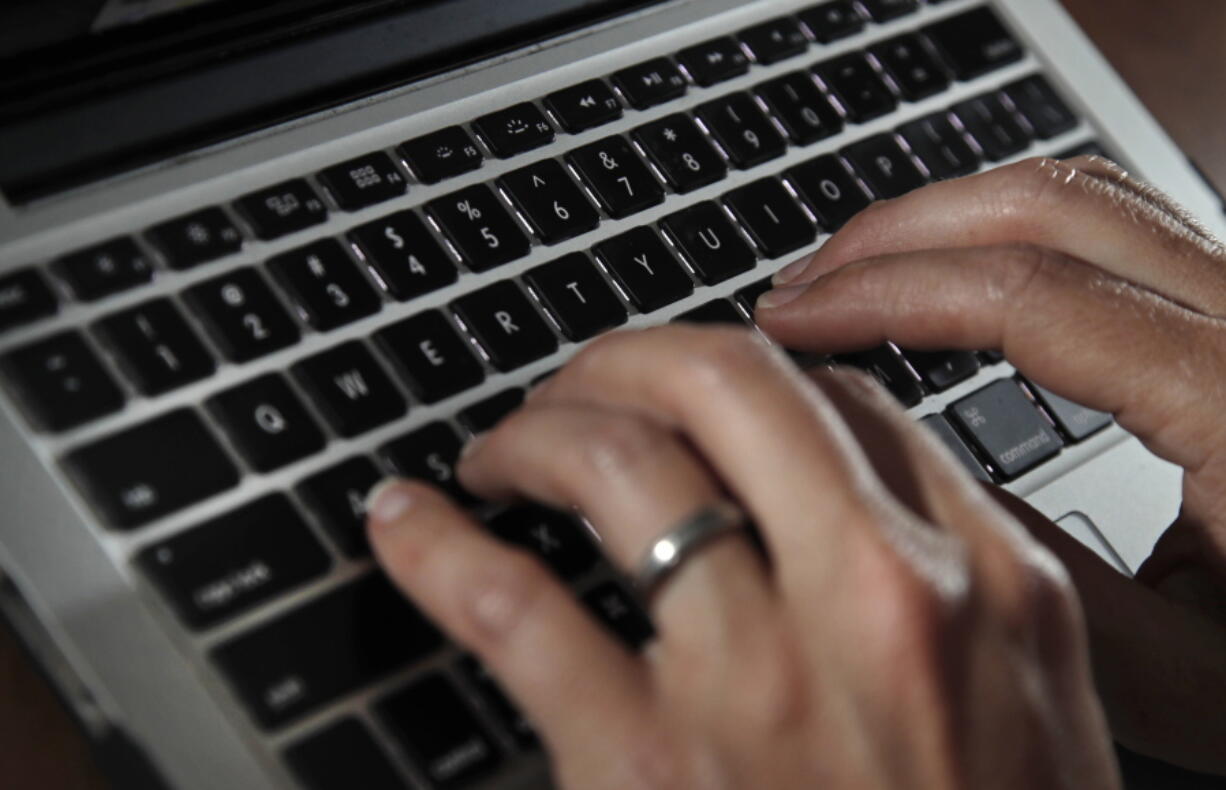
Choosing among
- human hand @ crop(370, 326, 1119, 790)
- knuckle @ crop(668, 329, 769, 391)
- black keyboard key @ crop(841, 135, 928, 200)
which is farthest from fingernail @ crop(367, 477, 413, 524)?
black keyboard key @ crop(841, 135, 928, 200)

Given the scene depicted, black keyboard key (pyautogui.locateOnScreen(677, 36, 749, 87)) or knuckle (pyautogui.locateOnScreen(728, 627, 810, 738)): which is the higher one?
black keyboard key (pyautogui.locateOnScreen(677, 36, 749, 87))

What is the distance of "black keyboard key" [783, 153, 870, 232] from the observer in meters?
0.55

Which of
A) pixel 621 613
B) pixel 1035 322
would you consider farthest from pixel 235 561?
pixel 1035 322

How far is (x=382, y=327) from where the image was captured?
447 mm

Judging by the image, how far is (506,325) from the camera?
465 mm

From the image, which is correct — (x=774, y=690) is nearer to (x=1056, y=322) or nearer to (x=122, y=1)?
(x=1056, y=322)

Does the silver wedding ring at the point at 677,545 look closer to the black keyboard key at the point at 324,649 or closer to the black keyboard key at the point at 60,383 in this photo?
the black keyboard key at the point at 324,649

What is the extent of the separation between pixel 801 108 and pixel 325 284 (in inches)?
10.6

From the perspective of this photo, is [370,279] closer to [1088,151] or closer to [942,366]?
[942,366]

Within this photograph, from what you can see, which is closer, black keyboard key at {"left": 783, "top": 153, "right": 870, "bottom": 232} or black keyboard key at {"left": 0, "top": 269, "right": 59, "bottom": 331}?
black keyboard key at {"left": 0, "top": 269, "right": 59, "bottom": 331}

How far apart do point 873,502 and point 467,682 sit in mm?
157

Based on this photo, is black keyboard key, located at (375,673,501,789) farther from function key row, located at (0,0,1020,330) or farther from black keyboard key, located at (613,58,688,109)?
black keyboard key, located at (613,58,688,109)

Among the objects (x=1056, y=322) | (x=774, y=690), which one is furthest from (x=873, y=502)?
(x=1056, y=322)

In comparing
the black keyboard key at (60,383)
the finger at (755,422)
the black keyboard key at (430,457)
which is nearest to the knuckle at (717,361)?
the finger at (755,422)
